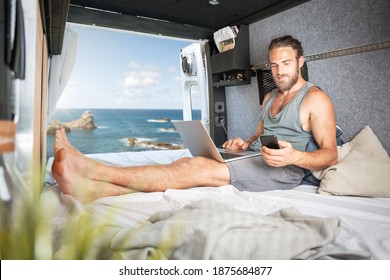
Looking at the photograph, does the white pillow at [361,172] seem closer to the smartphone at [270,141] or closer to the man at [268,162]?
the man at [268,162]

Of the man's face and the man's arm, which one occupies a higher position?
the man's face

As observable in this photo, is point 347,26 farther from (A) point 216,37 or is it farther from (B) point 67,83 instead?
(B) point 67,83

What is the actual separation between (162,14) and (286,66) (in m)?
0.51

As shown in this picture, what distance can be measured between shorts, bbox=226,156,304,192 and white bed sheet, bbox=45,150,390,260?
0.12 feet

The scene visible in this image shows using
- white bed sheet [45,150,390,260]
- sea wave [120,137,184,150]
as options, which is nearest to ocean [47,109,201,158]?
sea wave [120,137,184,150]

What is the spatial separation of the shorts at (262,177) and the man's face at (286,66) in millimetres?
282

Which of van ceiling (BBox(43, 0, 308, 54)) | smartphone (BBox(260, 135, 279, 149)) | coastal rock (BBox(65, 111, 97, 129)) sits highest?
van ceiling (BBox(43, 0, 308, 54))

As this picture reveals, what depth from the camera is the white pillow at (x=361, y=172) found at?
738mm

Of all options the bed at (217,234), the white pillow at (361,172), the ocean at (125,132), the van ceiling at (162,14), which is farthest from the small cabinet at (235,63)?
the bed at (217,234)

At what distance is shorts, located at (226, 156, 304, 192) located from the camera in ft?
2.72

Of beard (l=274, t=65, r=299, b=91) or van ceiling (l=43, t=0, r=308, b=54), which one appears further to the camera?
van ceiling (l=43, t=0, r=308, b=54)

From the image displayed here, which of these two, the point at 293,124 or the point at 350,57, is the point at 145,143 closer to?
the point at 293,124

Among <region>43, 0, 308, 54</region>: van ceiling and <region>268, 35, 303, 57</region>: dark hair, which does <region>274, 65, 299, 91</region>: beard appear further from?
<region>43, 0, 308, 54</region>: van ceiling
